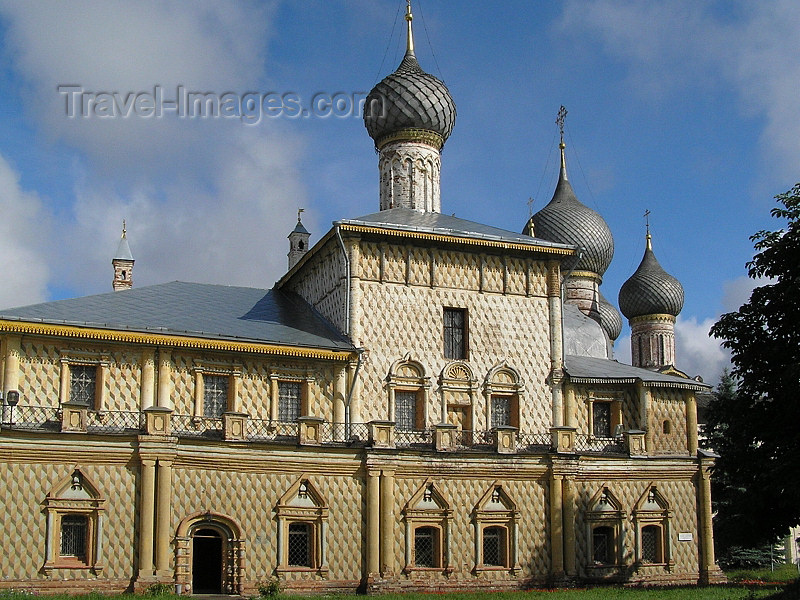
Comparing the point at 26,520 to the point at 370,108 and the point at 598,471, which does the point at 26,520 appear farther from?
the point at 370,108

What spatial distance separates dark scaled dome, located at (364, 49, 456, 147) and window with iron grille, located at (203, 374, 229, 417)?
10875 millimetres

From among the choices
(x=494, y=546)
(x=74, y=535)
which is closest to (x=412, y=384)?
(x=494, y=546)

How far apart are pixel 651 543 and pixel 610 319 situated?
67.5ft

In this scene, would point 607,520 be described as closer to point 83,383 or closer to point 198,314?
point 198,314

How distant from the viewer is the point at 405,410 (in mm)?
26266

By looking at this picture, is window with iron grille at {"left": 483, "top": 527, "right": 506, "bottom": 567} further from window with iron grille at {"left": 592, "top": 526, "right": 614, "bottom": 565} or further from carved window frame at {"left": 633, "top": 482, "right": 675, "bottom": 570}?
carved window frame at {"left": 633, "top": 482, "right": 675, "bottom": 570}

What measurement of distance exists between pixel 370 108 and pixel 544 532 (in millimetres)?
14138

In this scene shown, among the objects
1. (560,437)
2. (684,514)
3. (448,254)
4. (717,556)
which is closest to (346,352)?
(448,254)

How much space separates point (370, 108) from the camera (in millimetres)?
32188

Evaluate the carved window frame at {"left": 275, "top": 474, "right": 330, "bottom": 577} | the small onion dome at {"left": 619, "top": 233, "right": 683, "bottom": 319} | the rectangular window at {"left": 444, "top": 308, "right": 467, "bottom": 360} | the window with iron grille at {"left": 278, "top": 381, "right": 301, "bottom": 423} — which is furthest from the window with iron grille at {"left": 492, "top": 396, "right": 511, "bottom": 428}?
the small onion dome at {"left": 619, "top": 233, "right": 683, "bottom": 319}

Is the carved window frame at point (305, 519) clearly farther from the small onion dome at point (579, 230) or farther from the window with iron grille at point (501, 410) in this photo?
the small onion dome at point (579, 230)

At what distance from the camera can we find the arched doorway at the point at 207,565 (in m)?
23.2

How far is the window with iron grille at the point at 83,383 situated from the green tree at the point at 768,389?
14.5 m

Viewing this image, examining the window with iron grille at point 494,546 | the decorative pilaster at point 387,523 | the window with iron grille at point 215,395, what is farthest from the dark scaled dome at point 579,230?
the window with iron grille at point 215,395
